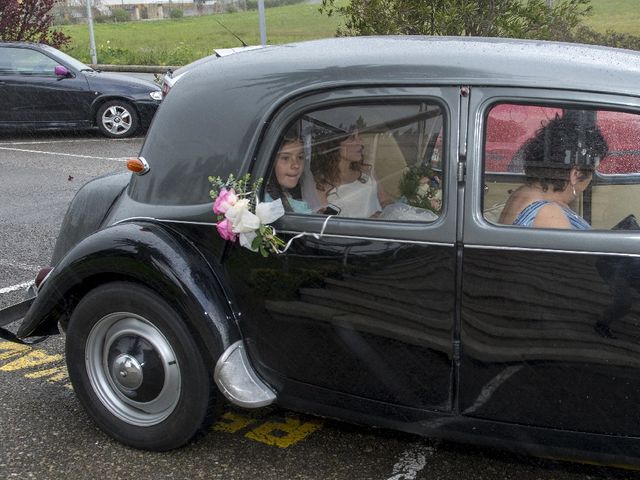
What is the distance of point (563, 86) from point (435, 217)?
59 cm

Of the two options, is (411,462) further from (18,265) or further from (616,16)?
(616,16)

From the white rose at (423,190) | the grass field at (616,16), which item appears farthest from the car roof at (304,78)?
the grass field at (616,16)

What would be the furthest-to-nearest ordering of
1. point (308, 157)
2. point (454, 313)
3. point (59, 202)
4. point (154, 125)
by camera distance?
point (59, 202)
point (154, 125)
point (308, 157)
point (454, 313)

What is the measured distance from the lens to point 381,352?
317 centimetres

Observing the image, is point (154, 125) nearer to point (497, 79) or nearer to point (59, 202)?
point (497, 79)

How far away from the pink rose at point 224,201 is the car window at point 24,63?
32.3 ft

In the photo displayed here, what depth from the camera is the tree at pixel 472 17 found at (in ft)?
31.3

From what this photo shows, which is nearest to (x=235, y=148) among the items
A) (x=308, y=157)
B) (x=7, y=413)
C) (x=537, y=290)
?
(x=308, y=157)

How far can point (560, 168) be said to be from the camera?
2.97 m

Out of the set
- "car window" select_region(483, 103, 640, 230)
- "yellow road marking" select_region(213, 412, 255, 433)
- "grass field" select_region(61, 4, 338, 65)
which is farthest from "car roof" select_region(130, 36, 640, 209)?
"grass field" select_region(61, 4, 338, 65)

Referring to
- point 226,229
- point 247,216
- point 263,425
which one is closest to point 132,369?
point 263,425

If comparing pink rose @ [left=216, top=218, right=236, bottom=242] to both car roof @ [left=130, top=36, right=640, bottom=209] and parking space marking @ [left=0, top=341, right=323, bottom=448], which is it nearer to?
car roof @ [left=130, top=36, right=640, bottom=209]

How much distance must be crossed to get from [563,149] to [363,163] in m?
0.71

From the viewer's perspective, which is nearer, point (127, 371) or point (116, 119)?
point (127, 371)
